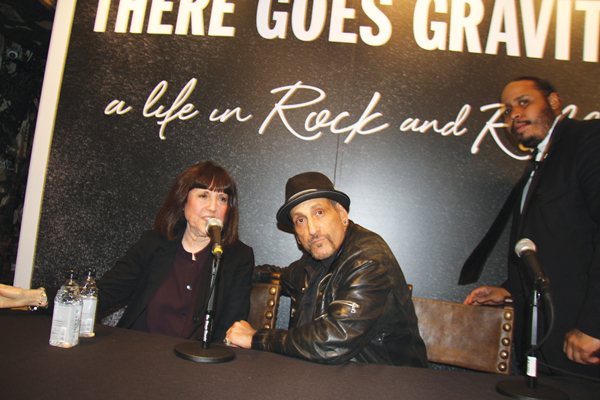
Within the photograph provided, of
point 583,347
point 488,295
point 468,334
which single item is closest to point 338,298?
point 468,334

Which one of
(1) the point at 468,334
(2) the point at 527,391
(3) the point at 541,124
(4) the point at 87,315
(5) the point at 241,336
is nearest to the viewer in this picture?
(2) the point at 527,391

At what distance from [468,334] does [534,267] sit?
78cm

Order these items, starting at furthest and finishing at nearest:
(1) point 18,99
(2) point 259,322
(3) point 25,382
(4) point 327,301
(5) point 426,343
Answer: (1) point 18,99
(2) point 259,322
(5) point 426,343
(4) point 327,301
(3) point 25,382

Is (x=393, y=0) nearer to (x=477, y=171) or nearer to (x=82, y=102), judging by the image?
(x=477, y=171)

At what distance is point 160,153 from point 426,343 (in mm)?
2287

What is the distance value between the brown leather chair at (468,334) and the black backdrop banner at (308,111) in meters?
0.76

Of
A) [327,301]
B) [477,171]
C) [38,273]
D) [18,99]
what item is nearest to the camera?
[327,301]

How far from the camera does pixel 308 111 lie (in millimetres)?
3002

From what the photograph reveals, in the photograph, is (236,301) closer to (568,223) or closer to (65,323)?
(65,323)

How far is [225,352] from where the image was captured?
1439mm

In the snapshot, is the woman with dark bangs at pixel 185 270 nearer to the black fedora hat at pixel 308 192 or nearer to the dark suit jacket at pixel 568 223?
the black fedora hat at pixel 308 192

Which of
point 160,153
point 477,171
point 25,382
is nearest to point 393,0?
point 477,171

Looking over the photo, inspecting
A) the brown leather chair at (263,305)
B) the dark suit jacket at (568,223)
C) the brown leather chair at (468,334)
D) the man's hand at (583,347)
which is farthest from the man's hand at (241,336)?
the dark suit jacket at (568,223)

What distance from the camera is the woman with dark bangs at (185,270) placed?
7.28 feet
